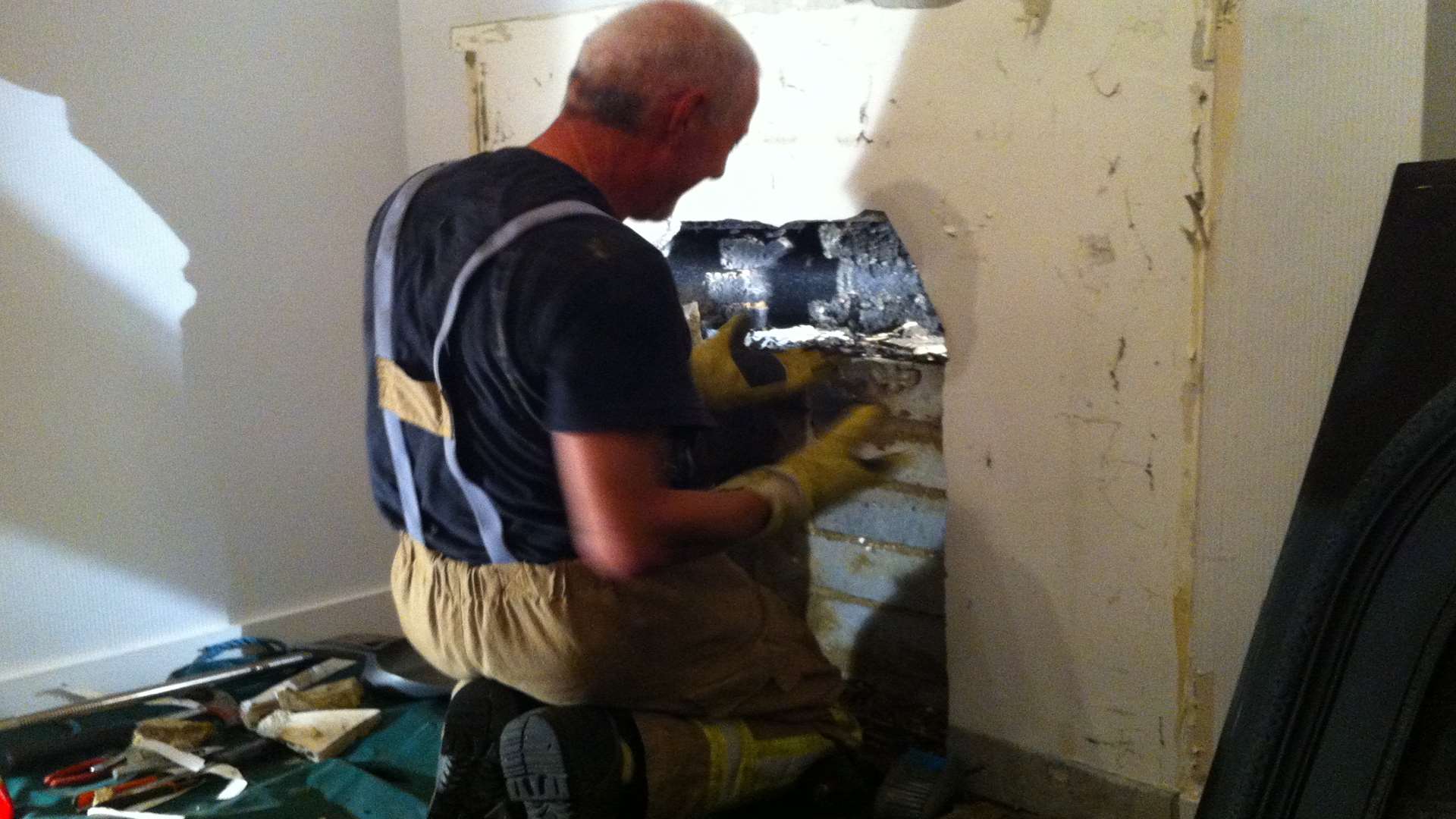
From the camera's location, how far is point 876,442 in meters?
1.92

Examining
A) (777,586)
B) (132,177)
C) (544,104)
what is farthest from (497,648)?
(132,177)

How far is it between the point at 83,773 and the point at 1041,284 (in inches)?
70.2

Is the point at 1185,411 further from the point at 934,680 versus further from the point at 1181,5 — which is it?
the point at 934,680

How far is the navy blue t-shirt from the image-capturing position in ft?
4.39

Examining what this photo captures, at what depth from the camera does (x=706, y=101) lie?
155 centimetres

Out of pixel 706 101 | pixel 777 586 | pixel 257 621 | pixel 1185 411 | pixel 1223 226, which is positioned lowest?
pixel 257 621

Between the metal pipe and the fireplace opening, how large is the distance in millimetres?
1019

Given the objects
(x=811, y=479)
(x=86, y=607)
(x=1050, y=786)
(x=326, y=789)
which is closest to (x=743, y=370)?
(x=811, y=479)

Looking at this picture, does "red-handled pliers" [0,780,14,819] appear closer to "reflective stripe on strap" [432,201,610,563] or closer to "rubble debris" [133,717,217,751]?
"rubble debris" [133,717,217,751]

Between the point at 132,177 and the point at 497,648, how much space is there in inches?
51.1

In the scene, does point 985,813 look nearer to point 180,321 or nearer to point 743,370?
point 743,370

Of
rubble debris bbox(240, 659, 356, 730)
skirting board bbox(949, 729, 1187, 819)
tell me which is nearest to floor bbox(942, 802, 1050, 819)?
Answer: skirting board bbox(949, 729, 1187, 819)

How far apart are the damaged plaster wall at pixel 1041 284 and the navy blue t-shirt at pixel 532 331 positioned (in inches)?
20.5

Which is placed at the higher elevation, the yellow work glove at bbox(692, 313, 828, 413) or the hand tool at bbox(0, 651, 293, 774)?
the yellow work glove at bbox(692, 313, 828, 413)
